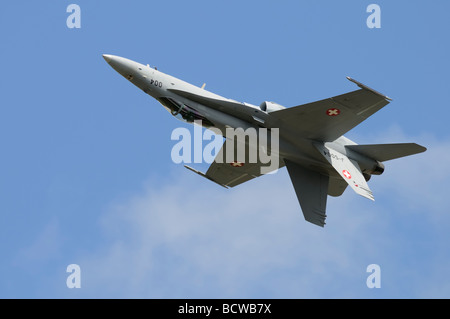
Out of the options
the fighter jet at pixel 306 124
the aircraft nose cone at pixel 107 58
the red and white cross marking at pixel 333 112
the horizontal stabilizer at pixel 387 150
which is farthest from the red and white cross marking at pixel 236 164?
the aircraft nose cone at pixel 107 58

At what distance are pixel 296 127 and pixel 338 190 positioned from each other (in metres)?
4.54

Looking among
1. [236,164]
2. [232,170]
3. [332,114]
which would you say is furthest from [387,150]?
[232,170]

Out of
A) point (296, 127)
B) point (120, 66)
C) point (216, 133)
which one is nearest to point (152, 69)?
point (120, 66)

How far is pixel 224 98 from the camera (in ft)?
95.2

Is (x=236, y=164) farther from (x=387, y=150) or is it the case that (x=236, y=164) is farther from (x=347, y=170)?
(x=387, y=150)

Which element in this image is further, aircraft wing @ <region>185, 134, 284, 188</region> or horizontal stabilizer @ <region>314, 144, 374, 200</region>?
aircraft wing @ <region>185, 134, 284, 188</region>

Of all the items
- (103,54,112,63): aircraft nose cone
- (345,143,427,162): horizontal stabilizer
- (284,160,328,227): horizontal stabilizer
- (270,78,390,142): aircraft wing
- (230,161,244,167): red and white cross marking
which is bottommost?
(284,160,328,227): horizontal stabilizer

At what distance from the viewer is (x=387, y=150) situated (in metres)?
29.9

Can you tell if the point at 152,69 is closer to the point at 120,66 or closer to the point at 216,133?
the point at 120,66

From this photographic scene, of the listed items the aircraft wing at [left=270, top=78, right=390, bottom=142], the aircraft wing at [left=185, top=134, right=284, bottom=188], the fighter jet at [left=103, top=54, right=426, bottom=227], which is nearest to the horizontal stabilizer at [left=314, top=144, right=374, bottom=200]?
the fighter jet at [left=103, top=54, right=426, bottom=227]

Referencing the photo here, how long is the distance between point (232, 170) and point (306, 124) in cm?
512

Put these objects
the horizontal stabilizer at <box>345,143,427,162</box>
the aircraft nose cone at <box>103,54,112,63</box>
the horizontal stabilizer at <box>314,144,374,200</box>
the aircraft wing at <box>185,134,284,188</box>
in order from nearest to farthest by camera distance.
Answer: the aircraft nose cone at <box>103,54,112,63</box>
the horizontal stabilizer at <box>314,144,374,200</box>
the horizontal stabilizer at <box>345,143,427,162</box>
the aircraft wing at <box>185,134,284,188</box>

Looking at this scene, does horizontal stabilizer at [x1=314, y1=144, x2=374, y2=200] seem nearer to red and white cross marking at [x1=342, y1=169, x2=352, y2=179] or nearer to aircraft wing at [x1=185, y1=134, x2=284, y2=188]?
red and white cross marking at [x1=342, y1=169, x2=352, y2=179]

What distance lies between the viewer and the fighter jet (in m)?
28.3
